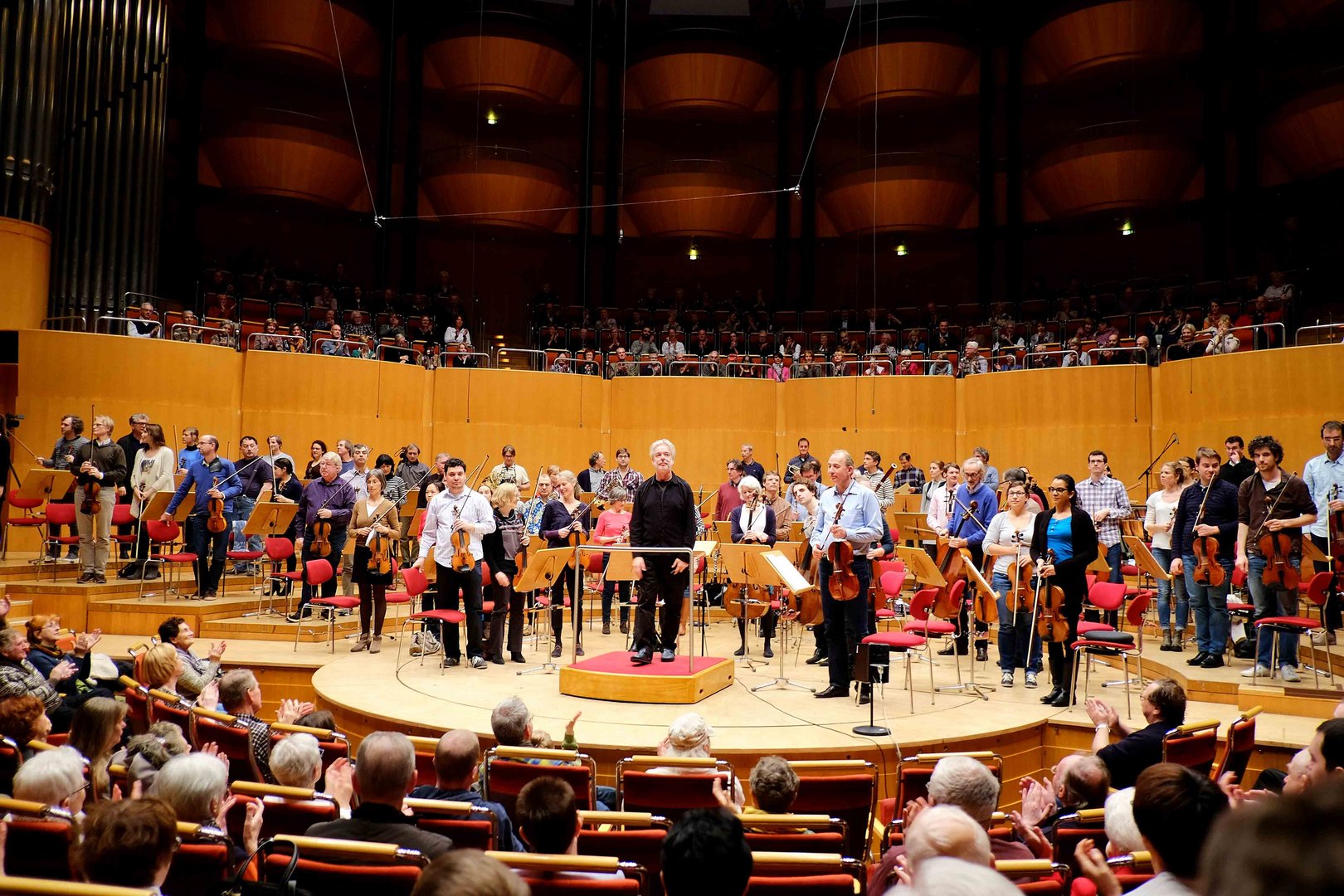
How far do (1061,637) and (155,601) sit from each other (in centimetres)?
840

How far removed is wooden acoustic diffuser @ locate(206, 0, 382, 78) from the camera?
1883 centimetres

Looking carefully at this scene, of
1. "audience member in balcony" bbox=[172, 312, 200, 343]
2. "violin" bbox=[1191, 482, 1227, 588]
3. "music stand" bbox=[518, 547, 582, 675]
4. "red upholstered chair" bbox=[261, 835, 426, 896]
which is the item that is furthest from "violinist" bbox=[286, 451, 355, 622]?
"violin" bbox=[1191, 482, 1227, 588]

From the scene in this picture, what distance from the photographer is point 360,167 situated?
68.0 feet

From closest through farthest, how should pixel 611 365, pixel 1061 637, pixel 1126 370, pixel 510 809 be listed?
1. pixel 510 809
2. pixel 1061 637
3. pixel 1126 370
4. pixel 611 365

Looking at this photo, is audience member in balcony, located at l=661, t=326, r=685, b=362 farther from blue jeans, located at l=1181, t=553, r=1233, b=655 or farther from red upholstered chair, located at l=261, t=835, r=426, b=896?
red upholstered chair, located at l=261, t=835, r=426, b=896

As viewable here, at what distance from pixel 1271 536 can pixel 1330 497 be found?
0.92m

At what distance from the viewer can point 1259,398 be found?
12922mm

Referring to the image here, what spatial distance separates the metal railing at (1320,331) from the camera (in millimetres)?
12422

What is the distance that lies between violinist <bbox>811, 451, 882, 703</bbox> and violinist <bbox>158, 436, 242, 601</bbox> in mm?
6348

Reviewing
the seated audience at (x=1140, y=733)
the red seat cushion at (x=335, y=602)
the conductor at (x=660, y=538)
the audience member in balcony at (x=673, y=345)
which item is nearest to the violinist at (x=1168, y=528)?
the conductor at (x=660, y=538)

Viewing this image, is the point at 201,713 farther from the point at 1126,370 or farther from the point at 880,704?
the point at 1126,370

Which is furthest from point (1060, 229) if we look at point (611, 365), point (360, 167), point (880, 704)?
point (880, 704)

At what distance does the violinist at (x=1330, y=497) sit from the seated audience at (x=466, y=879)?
24.1ft

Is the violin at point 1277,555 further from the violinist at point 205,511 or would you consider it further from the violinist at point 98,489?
the violinist at point 98,489
